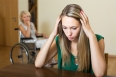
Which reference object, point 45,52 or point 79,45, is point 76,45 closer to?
point 79,45

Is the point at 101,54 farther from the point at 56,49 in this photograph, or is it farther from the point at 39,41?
the point at 39,41

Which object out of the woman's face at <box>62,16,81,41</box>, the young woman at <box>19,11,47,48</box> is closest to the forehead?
the woman's face at <box>62,16,81,41</box>

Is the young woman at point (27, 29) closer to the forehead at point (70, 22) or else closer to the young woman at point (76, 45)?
the young woman at point (76, 45)

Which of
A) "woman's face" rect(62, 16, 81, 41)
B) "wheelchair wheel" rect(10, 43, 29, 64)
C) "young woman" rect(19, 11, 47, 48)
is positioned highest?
"woman's face" rect(62, 16, 81, 41)

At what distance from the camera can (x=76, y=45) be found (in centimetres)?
124

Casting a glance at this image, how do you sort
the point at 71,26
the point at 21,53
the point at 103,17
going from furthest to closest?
1. the point at 103,17
2. the point at 21,53
3. the point at 71,26

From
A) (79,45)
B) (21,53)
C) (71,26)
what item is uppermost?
(71,26)

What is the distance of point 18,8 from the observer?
17.7ft

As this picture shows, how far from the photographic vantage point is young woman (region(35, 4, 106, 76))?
1095 millimetres

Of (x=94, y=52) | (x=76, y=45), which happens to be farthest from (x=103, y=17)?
(x=94, y=52)

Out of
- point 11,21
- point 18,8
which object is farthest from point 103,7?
point 11,21

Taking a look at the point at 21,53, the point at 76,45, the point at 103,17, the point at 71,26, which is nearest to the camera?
the point at 71,26

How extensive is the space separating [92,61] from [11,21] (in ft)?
16.1

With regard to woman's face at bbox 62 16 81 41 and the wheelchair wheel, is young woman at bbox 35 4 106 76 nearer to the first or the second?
woman's face at bbox 62 16 81 41
